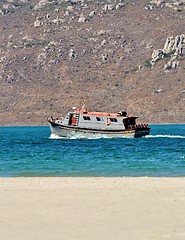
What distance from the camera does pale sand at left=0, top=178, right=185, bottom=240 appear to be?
1756cm

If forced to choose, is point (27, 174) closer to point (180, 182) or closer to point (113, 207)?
point (180, 182)

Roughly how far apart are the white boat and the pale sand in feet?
224

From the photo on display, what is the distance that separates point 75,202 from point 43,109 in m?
177

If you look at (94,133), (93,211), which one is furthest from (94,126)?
(93,211)

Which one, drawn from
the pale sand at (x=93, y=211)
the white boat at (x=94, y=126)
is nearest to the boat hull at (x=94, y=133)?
the white boat at (x=94, y=126)

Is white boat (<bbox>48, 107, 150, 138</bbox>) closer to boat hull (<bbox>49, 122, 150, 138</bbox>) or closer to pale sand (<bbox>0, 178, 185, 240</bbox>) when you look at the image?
boat hull (<bbox>49, 122, 150, 138</bbox>)

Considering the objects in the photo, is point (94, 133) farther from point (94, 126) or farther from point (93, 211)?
point (93, 211)

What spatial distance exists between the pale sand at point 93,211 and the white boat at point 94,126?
68.3 metres

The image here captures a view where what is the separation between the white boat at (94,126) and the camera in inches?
3856

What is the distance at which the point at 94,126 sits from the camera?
99062 millimetres

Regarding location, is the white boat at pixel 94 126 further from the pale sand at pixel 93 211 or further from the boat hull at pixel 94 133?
the pale sand at pixel 93 211

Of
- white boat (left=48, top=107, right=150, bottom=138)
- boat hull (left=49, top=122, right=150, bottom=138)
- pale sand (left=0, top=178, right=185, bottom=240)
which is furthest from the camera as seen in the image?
boat hull (left=49, top=122, right=150, bottom=138)

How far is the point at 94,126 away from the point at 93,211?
78095mm

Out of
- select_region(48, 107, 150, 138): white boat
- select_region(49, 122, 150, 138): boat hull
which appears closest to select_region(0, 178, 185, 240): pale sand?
select_region(48, 107, 150, 138): white boat
